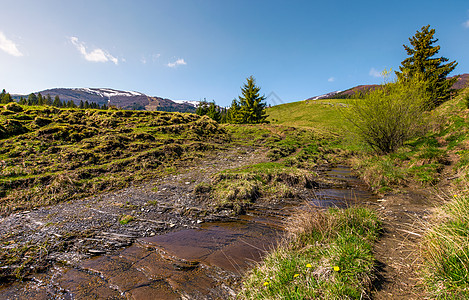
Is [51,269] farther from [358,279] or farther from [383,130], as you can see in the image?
[383,130]

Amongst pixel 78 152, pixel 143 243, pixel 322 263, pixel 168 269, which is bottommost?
pixel 168 269

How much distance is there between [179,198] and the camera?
1037 cm

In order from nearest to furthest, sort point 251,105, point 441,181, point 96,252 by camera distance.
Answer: point 96,252 → point 441,181 → point 251,105

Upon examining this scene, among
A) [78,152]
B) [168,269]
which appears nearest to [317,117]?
[78,152]

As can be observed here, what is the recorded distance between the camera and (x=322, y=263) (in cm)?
413

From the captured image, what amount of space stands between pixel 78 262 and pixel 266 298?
5636 mm

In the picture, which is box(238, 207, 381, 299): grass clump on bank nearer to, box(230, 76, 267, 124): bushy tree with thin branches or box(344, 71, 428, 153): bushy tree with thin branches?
box(344, 71, 428, 153): bushy tree with thin branches

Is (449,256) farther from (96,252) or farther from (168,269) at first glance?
(96,252)

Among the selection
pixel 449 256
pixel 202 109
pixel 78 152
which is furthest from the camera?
pixel 202 109

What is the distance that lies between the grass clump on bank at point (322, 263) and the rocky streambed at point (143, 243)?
3.13 feet

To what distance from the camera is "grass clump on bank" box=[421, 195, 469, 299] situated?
2.97 meters

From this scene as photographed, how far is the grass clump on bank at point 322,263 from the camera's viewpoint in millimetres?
3564

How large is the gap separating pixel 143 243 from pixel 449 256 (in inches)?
311

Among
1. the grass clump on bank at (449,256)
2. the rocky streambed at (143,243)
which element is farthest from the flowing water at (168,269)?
the grass clump on bank at (449,256)
